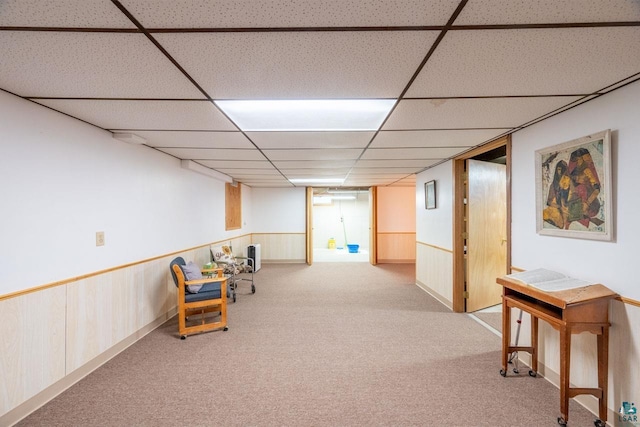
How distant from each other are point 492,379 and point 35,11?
3507mm

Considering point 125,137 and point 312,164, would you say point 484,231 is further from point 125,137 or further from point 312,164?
point 125,137

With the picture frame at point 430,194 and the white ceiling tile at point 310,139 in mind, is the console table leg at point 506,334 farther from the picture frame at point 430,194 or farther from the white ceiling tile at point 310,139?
the picture frame at point 430,194

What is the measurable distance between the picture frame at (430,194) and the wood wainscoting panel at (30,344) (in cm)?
471

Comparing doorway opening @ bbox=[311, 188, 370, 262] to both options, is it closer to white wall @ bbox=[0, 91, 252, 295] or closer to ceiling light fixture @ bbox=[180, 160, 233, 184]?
ceiling light fixture @ bbox=[180, 160, 233, 184]

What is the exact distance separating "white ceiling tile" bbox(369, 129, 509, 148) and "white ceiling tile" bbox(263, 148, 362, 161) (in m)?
0.40

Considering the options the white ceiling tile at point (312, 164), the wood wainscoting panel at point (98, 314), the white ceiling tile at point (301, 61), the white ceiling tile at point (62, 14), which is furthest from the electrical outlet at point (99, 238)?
the white ceiling tile at point (312, 164)

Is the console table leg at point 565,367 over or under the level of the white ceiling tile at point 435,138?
under

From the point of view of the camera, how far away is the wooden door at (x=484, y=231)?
4109mm

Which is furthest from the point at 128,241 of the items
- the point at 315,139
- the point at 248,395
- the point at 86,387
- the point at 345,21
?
the point at 345,21

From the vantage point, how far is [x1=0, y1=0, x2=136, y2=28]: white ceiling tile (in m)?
1.09

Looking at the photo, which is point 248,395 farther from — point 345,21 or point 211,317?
point 345,21

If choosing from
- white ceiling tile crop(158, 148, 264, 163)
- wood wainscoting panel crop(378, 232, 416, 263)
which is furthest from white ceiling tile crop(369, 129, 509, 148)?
wood wainscoting panel crop(378, 232, 416, 263)

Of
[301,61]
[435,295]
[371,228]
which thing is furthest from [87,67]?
[371,228]

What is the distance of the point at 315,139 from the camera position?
2994mm
